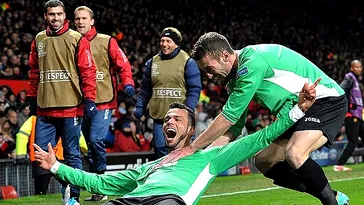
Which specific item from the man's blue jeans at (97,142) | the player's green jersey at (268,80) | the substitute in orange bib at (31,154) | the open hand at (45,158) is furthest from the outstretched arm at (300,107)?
the substitute in orange bib at (31,154)

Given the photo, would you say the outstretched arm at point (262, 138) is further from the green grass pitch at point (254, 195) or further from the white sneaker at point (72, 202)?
the green grass pitch at point (254, 195)

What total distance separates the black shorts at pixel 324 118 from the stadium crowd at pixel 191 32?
747cm

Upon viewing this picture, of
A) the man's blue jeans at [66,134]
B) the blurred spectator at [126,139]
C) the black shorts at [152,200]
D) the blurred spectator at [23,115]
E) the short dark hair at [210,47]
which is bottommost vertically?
the blurred spectator at [126,139]

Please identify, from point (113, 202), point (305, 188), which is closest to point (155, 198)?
point (113, 202)

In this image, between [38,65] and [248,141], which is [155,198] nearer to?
[248,141]

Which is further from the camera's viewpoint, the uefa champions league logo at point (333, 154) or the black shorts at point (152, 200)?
the uefa champions league logo at point (333, 154)

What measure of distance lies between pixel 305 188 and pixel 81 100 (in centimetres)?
289

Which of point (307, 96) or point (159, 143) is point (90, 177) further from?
point (159, 143)

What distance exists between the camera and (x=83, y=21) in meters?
9.64

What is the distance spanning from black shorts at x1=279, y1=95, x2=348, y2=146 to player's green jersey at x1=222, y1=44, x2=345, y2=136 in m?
0.07

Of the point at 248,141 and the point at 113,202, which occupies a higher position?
the point at 248,141

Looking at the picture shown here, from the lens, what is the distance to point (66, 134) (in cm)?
859

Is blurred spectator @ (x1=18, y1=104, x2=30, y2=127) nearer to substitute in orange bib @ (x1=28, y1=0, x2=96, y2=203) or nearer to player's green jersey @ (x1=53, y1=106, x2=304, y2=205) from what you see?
substitute in orange bib @ (x1=28, y1=0, x2=96, y2=203)

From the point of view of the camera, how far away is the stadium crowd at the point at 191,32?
16328 mm
